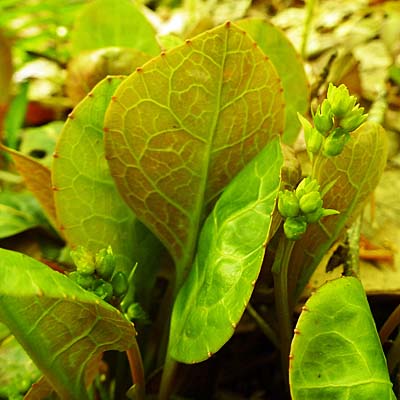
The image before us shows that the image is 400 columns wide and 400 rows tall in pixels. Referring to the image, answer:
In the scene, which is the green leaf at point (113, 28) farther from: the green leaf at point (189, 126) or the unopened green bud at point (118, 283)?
the unopened green bud at point (118, 283)

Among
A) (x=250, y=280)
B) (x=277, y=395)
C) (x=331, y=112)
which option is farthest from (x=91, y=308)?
(x=277, y=395)

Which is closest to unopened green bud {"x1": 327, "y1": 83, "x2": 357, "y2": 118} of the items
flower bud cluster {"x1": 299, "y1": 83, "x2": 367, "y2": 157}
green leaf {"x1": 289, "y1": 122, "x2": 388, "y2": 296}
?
flower bud cluster {"x1": 299, "y1": 83, "x2": 367, "y2": 157}

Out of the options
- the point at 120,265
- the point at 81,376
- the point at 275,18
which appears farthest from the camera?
the point at 275,18

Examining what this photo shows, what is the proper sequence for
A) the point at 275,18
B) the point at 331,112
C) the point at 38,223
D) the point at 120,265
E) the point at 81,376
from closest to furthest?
1. the point at 331,112
2. the point at 81,376
3. the point at 120,265
4. the point at 38,223
5. the point at 275,18

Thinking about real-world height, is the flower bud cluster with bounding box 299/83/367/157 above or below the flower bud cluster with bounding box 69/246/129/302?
above

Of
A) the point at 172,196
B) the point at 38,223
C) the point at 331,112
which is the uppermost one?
the point at 331,112

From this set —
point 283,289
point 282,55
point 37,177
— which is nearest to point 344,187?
point 283,289

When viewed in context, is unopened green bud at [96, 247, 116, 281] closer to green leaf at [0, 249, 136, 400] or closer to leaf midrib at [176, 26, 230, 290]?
green leaf at [0, 249, 136, 400]

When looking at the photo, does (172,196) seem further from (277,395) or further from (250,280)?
(277,395)
